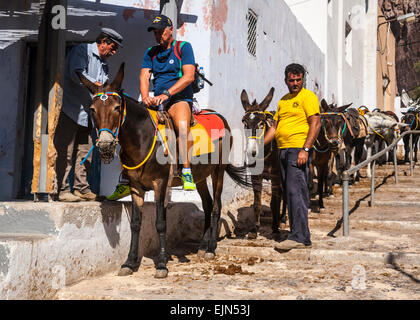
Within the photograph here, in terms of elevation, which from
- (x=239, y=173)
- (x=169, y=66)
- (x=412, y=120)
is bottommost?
(x=239, y=173)

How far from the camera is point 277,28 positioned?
42.1ft

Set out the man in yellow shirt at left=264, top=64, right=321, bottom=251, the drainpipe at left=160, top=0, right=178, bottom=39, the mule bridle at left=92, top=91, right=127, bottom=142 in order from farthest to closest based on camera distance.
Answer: the drainpipe at left=160, top=0, right=178, bottom=39, the man in yellow shirt at left=264, top=64, right=321, bottom=251, the mule bridle at left=92, top=91, right=127, bottom=142

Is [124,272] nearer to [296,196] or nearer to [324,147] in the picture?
[296,196]

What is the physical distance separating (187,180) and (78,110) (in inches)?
66.9

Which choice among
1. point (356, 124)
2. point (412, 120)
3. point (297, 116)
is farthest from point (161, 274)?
point (412, 120)

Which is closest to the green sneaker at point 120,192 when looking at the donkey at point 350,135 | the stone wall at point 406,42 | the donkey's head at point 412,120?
the donkey at point 350,135

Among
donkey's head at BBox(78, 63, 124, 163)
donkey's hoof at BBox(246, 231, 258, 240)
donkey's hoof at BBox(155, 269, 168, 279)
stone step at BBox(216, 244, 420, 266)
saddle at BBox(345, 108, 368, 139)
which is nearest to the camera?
donkey's head at BBox(78, 63, 124, 163)

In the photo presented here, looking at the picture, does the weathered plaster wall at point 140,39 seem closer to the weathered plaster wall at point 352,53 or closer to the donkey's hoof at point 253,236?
the donkey's hoof at point 253,236

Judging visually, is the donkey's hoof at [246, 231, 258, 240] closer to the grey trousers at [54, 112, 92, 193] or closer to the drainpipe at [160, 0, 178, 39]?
the grey trousers at [54, 112, 92, 193]

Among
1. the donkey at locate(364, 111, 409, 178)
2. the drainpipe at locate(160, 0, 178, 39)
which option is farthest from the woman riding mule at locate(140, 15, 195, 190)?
the donkey at locate(364, 111, 409, 178)

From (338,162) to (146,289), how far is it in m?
8.96

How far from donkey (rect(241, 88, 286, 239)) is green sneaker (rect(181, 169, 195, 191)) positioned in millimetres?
1713

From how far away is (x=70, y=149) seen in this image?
612cm

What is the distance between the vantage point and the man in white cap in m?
5.92
